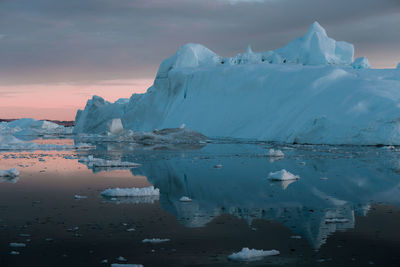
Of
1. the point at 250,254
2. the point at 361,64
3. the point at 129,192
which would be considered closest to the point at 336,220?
the point at 250,254

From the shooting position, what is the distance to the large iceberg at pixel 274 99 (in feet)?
90.0

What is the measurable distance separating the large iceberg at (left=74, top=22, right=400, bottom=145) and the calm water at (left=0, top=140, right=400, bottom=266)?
1526 centimetres

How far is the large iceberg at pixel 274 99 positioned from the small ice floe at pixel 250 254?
2237 centimetres

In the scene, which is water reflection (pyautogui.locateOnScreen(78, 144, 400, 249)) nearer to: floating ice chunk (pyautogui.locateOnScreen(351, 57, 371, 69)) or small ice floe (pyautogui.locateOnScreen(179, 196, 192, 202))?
small ice floe (pyautogui.locateOnScreen(179, 196, 192, 202))

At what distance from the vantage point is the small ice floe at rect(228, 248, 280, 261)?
5090 mm

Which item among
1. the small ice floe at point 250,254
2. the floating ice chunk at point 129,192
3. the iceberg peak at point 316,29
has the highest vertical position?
the iceberg peak at point 316,29

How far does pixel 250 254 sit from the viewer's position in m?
5.14

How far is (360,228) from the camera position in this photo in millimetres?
6539

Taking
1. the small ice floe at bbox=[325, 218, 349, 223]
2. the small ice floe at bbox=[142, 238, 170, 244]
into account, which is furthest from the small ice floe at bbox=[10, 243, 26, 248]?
the small ice floe at bbox=[325, 218, 349, 223]

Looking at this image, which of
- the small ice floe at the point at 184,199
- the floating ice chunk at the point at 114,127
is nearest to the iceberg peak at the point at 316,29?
the floating ice chunk at the point at 114,127

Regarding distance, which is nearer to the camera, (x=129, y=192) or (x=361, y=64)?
(x=129, y=192)

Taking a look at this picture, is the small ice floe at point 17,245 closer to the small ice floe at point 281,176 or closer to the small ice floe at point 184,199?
the small ice floe at point 184,199

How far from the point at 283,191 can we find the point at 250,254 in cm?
484

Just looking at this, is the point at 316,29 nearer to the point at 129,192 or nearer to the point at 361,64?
the point at 361,64
